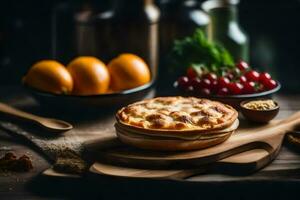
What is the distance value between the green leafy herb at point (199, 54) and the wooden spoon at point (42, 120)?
0.59 m

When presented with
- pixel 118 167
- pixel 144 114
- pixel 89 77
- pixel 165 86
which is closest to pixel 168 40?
pixel 165 86

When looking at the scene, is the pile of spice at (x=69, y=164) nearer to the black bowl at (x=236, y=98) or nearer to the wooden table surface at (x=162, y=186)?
the wooden table surface at (x=162, y=186)

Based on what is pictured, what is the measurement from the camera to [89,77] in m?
2.21

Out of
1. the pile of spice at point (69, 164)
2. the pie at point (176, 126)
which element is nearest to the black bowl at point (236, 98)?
the pie at point (176, 126)

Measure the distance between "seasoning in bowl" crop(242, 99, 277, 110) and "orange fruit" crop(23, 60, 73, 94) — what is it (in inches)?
23.2

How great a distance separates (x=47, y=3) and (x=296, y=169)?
1.53 meters

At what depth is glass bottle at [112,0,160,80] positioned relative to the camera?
2.46 m

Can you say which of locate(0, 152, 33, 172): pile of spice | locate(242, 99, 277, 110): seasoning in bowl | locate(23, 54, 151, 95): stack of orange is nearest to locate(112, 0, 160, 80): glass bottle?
locate(23, 54, 151, 95): stack of orange

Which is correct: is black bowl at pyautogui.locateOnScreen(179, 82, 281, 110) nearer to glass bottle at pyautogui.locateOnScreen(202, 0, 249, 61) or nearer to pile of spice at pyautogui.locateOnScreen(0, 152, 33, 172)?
glass bottle at pyautogui.locateOnScreen(202, 0, 249, 61)

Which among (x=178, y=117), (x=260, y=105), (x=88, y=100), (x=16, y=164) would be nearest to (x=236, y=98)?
(x=260, y=105)

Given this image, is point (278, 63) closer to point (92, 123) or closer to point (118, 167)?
point (92, 123)

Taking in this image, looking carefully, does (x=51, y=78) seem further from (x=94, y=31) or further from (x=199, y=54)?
(x=199, y=54)


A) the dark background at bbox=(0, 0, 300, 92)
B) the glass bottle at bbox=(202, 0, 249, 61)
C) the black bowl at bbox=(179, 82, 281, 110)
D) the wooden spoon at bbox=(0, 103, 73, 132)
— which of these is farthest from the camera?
the dark background at bbox=(0, 0, 300, 92)

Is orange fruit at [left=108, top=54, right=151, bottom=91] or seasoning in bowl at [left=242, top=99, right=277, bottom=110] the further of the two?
orange fruit at [left=108, top=54, right=151, bottom=91]
